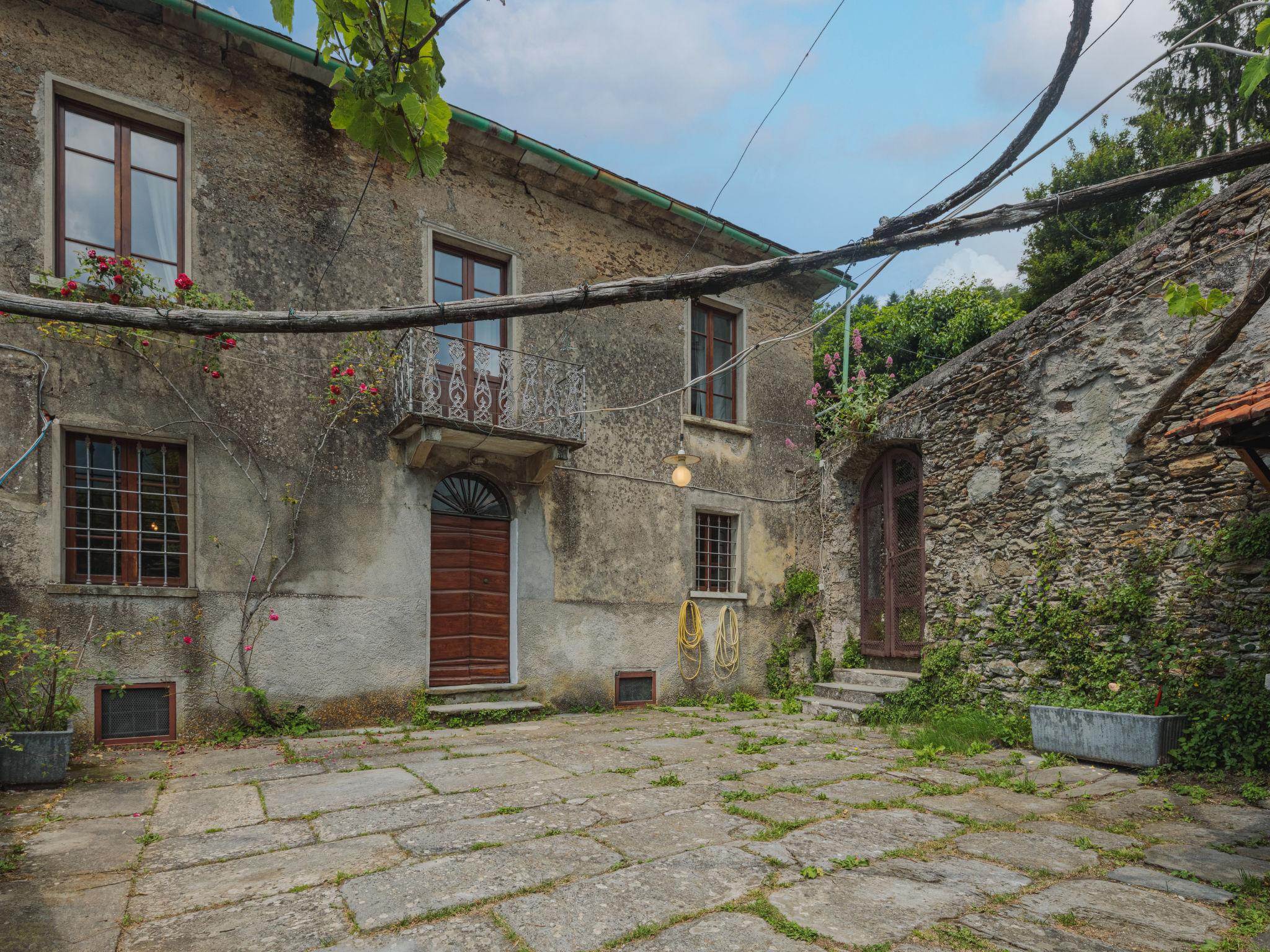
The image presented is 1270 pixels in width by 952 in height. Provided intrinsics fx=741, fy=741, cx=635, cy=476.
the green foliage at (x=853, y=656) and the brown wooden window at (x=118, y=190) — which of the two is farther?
the green foliage at (x=853, y=656)

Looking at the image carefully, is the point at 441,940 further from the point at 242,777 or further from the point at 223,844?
the point at 242,777

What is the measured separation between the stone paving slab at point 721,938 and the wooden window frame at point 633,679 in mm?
6396

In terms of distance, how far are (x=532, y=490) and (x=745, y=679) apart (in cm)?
416

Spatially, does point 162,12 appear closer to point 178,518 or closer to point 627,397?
point 178,518

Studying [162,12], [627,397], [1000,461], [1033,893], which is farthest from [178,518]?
[1000,461]

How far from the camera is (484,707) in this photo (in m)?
7.85

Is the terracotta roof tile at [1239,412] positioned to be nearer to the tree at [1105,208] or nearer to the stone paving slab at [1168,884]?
the stone paving slab at [1168,884]

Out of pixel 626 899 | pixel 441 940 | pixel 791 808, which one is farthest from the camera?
pixel 791 808

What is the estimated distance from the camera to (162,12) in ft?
21.9

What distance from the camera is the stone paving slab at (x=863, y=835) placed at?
3613 mm

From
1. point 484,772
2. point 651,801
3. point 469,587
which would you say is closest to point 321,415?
point 469,587

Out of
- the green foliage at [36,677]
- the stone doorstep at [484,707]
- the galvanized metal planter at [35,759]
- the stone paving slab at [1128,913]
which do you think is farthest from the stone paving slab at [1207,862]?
the green foliage at [36,677]

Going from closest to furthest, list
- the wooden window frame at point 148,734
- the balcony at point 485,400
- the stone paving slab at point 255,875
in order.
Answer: the stone paving slab at point 255,875 < the wooden window frame at point 148,734 < the balcony at point 485,400

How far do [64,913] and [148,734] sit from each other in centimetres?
391
